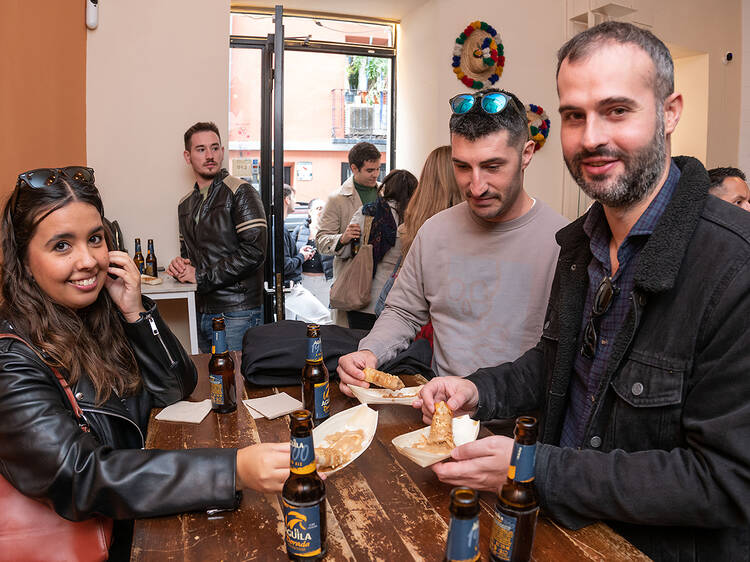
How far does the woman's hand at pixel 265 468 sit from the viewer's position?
3.74ft

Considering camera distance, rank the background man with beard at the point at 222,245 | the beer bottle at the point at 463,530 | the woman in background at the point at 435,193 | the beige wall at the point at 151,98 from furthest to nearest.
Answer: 1. the beige wall at the point at 151,98
2. the background man with beard at the point at 222,245
3. the woman in background at the point at 435,193
4. the beer bottle at the point at 463,530

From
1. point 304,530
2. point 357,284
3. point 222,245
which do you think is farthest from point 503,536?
point 222,245

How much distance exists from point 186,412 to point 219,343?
0.71 ft

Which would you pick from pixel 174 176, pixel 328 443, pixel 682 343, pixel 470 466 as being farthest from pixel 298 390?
pixel 174 176

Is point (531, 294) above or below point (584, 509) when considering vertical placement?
above

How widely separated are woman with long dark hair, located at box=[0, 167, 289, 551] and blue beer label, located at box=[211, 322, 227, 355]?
154mm

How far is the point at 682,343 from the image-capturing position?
1.12 metres

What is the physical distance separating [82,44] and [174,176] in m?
1.13

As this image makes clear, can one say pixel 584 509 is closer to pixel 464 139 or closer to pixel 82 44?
pixel 464 139

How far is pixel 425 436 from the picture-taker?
4.59 feet

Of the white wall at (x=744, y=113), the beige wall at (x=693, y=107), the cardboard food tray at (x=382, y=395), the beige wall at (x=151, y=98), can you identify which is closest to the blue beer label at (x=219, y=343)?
the cardboard food tray at (x=382, y=395)

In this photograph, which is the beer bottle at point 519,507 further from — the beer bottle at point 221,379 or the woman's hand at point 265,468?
the beer bottle at point 221,379

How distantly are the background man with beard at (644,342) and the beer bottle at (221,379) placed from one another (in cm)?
77

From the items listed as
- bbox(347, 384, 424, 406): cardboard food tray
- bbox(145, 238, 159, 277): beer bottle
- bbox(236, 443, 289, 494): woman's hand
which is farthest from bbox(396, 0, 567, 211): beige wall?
bbox(236, 443, 289, 494): woman's hand
